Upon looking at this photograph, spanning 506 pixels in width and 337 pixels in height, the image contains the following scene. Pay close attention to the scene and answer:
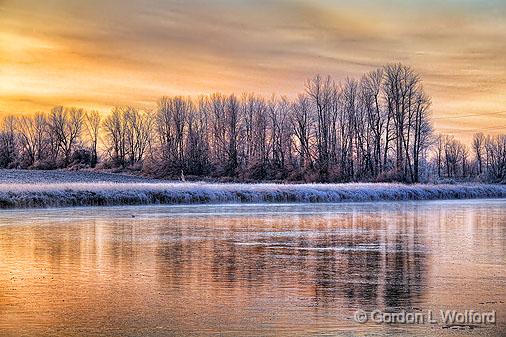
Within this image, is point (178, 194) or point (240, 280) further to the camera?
point (178, 194)

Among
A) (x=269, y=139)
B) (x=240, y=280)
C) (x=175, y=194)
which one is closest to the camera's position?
(x=240, y=280)

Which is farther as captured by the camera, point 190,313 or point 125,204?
point 125,204

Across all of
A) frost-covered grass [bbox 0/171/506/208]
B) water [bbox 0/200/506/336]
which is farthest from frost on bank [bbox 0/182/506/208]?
water [bbox 0/200/506/336]

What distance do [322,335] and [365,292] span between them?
285 cm

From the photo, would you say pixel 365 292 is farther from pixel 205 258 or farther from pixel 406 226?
pixel 406 226

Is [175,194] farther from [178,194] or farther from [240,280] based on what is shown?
[240,280]

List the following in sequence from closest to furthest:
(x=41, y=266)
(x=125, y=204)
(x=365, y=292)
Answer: (x=365, y=292) → (x=41, y=266) → (x=125, y=204)

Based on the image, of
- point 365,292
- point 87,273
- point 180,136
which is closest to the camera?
point 365,292

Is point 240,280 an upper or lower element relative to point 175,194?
lower

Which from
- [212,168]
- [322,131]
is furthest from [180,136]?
[322,131]

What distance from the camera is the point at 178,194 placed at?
43094 mm

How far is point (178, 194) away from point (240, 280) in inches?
1269

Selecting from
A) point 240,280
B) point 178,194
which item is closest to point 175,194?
point 178,194

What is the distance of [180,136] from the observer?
361ft
